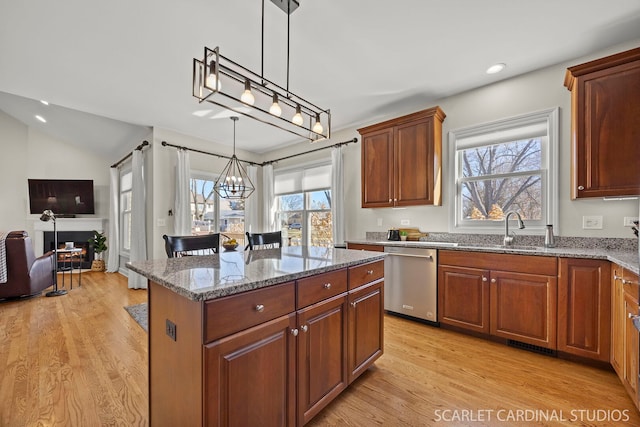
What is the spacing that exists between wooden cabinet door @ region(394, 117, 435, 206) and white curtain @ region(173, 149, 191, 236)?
3386mm

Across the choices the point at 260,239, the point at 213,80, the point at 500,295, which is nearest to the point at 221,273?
the point at 213,80

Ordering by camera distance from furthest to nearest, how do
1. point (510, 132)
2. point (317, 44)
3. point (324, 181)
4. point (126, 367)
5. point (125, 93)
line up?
1. point (324, 181)
2. point (125, 93)
3. point (510, 132)
4. point (317, 44)
5. point (126, 367)

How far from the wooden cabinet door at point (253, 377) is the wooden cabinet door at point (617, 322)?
2166 mm

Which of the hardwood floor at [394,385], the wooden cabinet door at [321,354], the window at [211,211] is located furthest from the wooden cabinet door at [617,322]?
the window at [211,211]

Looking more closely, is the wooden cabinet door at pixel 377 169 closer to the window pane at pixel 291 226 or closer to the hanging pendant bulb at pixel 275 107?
the window pane at pixel 291 226

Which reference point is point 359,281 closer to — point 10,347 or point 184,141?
point 10,347

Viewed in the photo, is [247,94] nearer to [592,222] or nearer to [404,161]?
[404,161]

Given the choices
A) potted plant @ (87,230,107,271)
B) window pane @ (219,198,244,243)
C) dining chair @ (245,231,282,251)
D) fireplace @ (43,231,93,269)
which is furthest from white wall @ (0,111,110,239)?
dining chair @ (245,231,282,251)

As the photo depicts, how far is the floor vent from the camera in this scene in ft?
7.52

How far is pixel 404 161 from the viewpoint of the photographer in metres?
3.32

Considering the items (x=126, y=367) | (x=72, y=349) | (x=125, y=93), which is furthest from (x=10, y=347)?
(x=125, y=93)

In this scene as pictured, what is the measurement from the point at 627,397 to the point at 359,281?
1.88 metres

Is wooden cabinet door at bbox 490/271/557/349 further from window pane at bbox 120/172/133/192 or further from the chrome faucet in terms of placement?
window pane at bbox 120/172/133/192

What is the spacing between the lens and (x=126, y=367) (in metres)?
2.12
